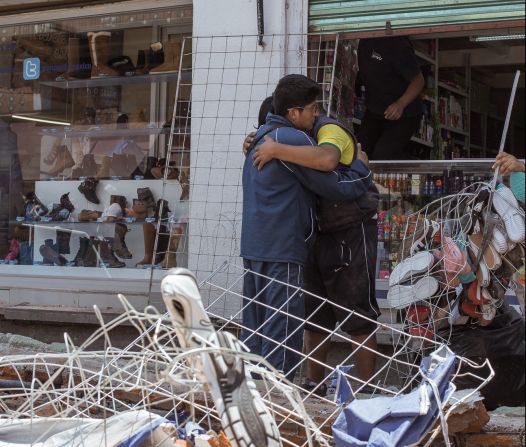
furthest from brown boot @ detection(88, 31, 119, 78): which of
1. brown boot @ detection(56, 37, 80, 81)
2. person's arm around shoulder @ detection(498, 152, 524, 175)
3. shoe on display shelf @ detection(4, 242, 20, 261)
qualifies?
person's arm around shoulder @ detection(498, 152, 524, 175)

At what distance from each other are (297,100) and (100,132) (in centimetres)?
328

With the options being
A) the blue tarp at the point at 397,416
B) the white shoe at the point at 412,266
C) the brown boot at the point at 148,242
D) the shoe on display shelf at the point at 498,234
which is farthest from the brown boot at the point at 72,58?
the blue tarp at the point at 397,416

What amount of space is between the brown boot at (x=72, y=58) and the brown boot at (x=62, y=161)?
59 cm

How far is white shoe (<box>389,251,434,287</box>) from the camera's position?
17.5ft

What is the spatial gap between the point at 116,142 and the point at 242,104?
1721 mm

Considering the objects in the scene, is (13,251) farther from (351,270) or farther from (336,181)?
(336,181)

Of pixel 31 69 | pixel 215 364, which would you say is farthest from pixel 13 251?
pixel 215 364

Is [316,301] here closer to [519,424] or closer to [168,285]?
[519,424]

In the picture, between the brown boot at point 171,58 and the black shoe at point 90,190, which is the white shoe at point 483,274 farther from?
the black shoe at point 90,190

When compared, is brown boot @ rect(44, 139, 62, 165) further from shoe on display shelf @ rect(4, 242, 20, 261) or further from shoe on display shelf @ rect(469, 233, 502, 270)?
shoe on display shelf @ rect(469, 233, 502, 270)

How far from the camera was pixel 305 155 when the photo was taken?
198 inches

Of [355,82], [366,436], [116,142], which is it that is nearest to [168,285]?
[366,436]

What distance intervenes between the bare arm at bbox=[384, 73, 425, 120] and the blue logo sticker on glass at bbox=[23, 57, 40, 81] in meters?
3.06

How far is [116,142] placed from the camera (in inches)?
316
